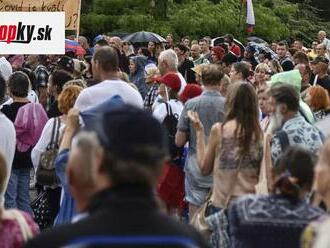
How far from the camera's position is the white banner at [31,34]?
1376cm

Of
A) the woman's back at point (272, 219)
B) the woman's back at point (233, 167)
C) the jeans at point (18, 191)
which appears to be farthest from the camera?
the jeans at point (18, 191)

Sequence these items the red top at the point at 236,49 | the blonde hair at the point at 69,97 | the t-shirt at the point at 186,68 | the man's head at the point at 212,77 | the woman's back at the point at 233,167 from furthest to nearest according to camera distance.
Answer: the red top at the point at 236,49 → the t-shirt at the point at 186,68 → the man's head at the point at 212,77 → the blonde hair at the point at 69,97 → the woman's back at the point at 233,167

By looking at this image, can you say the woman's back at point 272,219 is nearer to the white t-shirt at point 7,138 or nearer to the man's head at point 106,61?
the man's head at point 106,61

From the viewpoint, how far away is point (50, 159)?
8211 mm

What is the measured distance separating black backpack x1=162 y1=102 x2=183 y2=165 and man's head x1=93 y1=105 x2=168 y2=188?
5.62 meters

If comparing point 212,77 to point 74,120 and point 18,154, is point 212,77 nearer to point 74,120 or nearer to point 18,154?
point 74,120

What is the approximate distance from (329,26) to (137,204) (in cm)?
4923

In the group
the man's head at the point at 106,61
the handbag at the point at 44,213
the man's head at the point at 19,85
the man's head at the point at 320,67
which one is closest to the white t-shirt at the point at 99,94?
the man's head at the point at 106,61

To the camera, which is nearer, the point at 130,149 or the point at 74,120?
the point at 130,149

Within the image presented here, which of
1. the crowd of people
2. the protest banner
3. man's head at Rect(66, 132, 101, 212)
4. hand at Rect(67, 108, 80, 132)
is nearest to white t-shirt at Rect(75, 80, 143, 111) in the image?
the crowd of people

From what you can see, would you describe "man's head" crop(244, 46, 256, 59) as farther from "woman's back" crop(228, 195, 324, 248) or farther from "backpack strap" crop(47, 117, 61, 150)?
"woman's back" crop(228, 195, 324, 248)

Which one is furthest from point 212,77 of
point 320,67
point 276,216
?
point 320,67

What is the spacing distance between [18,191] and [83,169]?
6.07 metres

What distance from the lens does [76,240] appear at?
3104 mm
